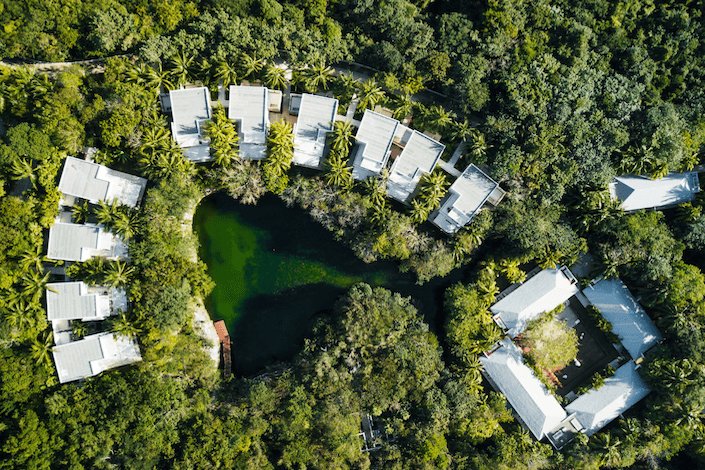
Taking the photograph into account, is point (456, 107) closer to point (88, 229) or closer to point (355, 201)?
point (355, 201)

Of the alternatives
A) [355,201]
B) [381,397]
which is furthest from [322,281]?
[381,397]

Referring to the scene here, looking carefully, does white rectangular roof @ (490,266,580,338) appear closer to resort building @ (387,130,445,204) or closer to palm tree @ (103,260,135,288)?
resort building @ (387,130,445,204)

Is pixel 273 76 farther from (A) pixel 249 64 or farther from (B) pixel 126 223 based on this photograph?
(B) pixel 126 223

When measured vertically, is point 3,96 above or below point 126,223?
above

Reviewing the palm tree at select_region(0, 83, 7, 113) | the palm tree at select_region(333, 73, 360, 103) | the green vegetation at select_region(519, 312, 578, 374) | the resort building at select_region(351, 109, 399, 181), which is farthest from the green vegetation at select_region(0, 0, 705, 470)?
the green vegetation at select_region(519, 312, 578, 374)

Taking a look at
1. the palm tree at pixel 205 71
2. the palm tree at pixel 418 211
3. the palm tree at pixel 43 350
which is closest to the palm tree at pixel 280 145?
the palm tree at pixel 205 71

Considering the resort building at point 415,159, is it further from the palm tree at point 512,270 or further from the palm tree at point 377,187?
the palm tree at point 512,270

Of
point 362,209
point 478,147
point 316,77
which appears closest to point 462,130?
point 478,147
